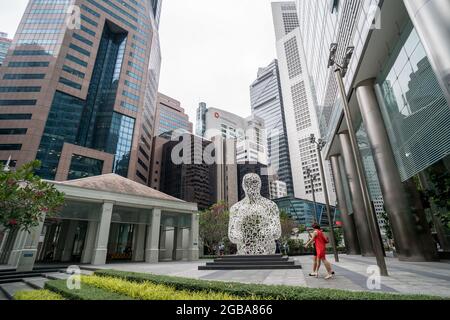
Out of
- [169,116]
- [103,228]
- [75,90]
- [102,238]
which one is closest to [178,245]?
[102,238]

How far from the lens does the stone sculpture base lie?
433 inches

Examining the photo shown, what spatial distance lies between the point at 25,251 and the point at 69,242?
9.22 m

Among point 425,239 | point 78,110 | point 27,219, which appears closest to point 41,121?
point 78,110

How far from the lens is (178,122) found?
120m

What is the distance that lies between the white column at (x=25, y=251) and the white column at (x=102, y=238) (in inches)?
151

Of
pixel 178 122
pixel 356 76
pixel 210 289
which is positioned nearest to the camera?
pixel 210 289

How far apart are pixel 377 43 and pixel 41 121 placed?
2113 inches

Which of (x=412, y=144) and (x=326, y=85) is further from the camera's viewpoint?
(x=326, y=85)

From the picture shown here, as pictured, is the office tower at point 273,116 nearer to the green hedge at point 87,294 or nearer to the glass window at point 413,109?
the glass window at point 413,109

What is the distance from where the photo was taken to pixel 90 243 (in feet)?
61.3

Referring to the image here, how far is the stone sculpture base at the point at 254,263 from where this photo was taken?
1099 centimetres

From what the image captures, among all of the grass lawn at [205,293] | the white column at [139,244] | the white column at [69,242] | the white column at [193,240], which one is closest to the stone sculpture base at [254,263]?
the grass lawn at [205,293]

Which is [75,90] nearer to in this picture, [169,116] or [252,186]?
[252,186]
